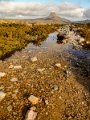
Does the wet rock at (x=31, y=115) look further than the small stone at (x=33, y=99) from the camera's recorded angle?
No

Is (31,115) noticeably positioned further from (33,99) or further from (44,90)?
(44,90)

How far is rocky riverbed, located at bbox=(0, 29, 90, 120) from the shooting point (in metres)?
9.47

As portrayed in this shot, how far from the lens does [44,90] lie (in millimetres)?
11344

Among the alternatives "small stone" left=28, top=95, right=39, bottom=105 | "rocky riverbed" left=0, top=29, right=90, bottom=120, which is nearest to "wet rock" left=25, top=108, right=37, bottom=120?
"rocky riverbed" left=0, top=29, right=90, bottom=120

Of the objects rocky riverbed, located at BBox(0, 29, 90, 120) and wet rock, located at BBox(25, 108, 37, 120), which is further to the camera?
rocky riverbed, located at BBox(0, 29, 90, 120)

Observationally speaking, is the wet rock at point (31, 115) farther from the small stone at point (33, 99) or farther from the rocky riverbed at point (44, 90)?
the small stone at point (33, 99)

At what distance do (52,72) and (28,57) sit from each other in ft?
15.1

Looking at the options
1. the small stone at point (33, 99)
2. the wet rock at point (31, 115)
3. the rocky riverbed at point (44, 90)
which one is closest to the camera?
the wet rock at point (31, 115)

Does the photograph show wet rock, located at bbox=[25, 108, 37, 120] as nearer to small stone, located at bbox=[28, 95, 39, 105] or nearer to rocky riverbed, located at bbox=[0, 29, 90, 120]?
rocky riverbed, located at bbox=[0, 29, 90, 120]

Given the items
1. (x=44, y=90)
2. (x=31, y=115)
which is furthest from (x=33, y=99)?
(x=31, y=115)

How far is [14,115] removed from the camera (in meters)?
9.38

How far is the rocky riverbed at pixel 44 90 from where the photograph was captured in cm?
947

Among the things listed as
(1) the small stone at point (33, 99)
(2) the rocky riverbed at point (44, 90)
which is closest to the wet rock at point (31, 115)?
(2) the rocky riverbed at point (44, 90)

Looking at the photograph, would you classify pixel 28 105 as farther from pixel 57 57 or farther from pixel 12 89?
pixel 57 57
